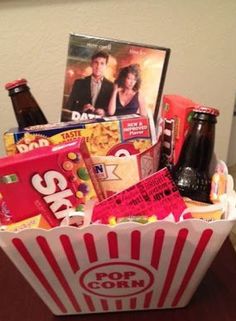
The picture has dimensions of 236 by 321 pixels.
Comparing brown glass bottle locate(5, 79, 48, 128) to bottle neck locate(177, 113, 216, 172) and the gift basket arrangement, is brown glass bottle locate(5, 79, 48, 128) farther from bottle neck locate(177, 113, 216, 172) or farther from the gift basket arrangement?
bottle neck locate(177, 113, 216, 172)

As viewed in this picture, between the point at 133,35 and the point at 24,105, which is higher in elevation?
the point at 133,35

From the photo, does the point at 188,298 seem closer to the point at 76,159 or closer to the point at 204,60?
the point at 76,159

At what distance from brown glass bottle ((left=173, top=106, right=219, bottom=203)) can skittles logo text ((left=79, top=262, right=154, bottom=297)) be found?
12cm

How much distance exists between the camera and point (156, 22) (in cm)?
67

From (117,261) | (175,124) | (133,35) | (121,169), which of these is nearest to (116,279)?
(117,261)

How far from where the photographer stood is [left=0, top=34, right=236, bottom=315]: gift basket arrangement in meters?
0.36

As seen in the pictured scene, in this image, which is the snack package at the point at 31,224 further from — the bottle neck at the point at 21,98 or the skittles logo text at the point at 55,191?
the bottle neck at the point at 21,98

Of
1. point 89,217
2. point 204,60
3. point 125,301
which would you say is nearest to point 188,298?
point 125,301

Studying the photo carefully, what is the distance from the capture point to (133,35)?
682 millimetres

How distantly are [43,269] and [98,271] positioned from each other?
0.23 feet

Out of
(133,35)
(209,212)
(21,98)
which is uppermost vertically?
(133,35)

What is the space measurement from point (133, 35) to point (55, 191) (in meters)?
0.43

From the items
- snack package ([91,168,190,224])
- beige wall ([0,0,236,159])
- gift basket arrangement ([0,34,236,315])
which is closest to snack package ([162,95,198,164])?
gift basket arrangement ([0,34,236,315])

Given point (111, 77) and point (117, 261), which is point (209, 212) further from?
point (111, 77)
